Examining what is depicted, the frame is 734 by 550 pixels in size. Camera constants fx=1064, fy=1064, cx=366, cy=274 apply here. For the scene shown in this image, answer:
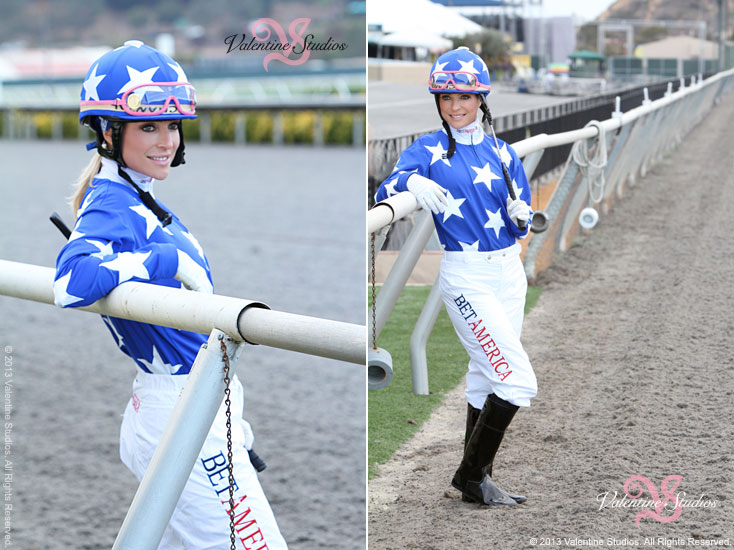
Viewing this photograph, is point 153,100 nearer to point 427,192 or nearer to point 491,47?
point 427,192

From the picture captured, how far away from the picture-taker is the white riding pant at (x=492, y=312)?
232 centimetres

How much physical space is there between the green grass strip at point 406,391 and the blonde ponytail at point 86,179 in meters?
1.06

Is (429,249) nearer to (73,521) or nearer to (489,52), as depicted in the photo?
(489,52)

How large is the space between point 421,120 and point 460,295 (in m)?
0.80

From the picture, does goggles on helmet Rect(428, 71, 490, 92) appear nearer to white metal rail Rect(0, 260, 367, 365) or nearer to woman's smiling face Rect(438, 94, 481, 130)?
A: woman's smiling face Rect(438, 94, 481, 130)

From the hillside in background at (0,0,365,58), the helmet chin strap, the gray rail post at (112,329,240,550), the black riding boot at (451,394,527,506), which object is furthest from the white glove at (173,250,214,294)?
the hillside in background at (0,0,365,58)

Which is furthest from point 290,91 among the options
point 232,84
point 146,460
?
→ point 146,460

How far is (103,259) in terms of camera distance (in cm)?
166

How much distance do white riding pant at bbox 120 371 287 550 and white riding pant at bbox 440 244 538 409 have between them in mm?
637

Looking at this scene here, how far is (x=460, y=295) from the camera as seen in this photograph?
2.34m

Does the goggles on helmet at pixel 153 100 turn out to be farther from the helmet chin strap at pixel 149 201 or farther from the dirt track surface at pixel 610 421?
the dirt track surface at pixel 610 421

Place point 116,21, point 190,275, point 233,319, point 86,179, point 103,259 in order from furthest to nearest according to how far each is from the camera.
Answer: point 116,21 → point 86,179 → point 190,275 → point 103,259 → point 233,319

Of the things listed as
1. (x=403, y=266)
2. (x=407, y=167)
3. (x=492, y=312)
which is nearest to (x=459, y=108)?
(x=407, y=167)

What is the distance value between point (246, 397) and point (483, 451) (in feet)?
9.12
